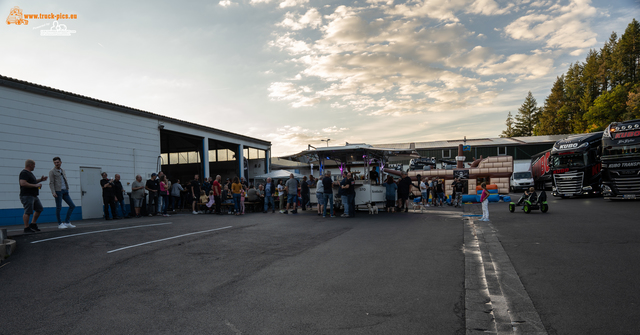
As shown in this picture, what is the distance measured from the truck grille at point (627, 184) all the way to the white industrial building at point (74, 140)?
2357cm

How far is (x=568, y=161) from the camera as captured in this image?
2159 centimetres

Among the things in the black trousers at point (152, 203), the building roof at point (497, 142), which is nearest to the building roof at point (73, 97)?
the black trousers at point (152, 203)

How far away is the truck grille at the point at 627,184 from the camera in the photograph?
17.3m

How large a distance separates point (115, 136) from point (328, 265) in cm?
1572

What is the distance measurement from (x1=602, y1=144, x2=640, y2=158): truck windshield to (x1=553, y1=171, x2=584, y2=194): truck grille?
3094 millimetres

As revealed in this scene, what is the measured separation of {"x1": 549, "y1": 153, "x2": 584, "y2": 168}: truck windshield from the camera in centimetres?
2130

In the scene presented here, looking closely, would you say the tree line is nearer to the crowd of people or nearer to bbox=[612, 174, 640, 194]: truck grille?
bbox=[612, 174, 640, 194]: truck grille

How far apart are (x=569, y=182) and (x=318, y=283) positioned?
22018 millimetres

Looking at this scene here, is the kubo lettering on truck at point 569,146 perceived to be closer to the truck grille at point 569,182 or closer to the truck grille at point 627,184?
the truck grille at point 569,182

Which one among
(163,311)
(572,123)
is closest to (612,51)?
(572,123)

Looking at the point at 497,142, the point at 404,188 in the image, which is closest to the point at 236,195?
the point at 404,188

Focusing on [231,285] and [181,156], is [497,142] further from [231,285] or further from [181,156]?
[231,285]

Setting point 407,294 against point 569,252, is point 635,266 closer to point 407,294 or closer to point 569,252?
point 569,252

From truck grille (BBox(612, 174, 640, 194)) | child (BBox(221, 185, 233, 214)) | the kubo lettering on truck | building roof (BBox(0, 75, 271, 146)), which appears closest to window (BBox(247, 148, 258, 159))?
building roof (BBox(0, 75, 271, 146))
